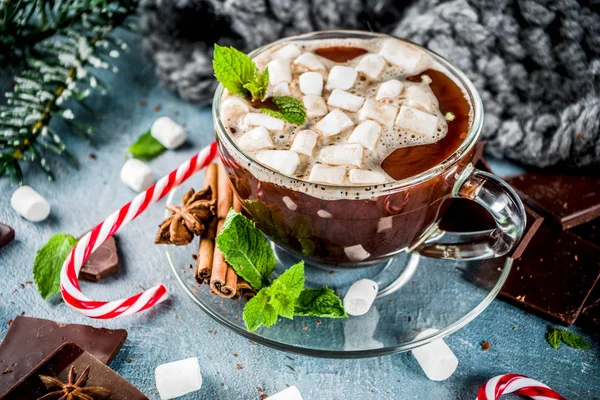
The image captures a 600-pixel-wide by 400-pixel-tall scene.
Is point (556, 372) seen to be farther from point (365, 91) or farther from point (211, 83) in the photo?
point (211, 83)

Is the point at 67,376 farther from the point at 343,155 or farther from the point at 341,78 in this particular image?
the point at 341,78

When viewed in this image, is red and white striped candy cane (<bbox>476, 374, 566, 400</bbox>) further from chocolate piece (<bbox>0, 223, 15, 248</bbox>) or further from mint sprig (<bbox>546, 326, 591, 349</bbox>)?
chocolate piece (<bbox>0, 223, 15, 248</bbox>)

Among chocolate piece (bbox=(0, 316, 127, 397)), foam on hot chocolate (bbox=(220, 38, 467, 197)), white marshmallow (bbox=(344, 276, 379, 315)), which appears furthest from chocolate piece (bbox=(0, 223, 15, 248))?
white marshmallow (bbox=(344, 276, 379, 315))

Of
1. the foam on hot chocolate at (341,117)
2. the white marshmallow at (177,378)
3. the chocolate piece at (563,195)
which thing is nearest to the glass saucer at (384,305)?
the white marshmallow at (177,378)

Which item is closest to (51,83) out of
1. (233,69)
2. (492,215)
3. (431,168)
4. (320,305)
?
(233,69)

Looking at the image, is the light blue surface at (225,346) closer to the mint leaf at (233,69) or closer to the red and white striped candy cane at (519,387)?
the red and white striped candy cane at (519,387)
